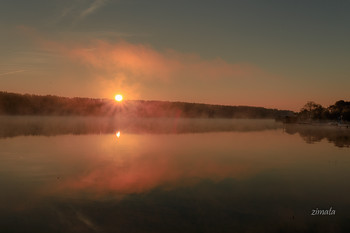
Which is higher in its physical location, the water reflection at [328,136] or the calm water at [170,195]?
the water reflection at [328,136]

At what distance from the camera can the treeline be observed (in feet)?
502

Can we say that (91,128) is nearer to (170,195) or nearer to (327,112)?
(170,195)

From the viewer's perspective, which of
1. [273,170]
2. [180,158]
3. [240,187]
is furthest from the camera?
[180,158]

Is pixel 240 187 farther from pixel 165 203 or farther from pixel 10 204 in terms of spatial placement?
pixel 10 204

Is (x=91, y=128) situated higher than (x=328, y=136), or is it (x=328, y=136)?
(x=91, y=128)

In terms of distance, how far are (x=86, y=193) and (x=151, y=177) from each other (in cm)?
565

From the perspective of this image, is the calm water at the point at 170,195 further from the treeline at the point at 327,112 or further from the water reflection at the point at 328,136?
the treeline at the point at 327,112

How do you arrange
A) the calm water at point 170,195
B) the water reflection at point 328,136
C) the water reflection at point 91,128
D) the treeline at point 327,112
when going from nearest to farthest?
the calm water at point 170,195
the water reflection at point 328,136
the water reflection at point 91,128
the treeline at point 327,112

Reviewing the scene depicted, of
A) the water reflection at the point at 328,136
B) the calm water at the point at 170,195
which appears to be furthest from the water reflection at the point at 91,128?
the calm water at the point at 170,195

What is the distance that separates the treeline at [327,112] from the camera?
15310cm

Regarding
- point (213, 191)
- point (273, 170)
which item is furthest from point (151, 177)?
point (273, 170)

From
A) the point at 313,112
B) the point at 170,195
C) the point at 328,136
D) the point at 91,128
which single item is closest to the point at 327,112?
the point at 313,112

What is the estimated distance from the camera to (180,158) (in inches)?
1249

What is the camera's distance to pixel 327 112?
579 feet
